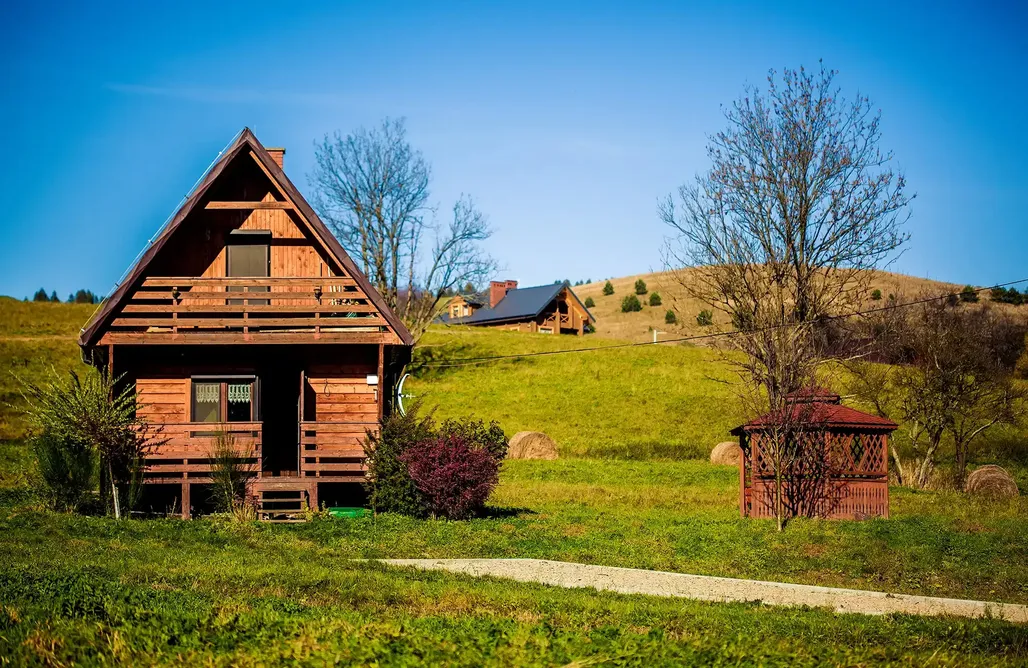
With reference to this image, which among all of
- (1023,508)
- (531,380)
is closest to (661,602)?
(1023,508)

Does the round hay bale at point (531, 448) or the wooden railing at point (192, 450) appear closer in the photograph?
the wooden railing at point (192, 450)

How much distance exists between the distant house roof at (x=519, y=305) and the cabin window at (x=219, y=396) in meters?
62.6

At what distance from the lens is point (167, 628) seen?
1059cm

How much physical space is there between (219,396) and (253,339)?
2068 mm

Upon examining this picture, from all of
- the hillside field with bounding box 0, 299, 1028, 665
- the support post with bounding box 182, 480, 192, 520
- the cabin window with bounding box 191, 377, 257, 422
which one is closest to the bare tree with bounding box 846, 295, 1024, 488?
the hillside field with bounding box 0, 299, 1028, 665

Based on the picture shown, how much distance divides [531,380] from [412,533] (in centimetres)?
4072

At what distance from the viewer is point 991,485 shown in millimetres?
32281

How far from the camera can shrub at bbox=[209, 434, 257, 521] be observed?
23953mm

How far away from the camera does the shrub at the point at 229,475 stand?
2395 centimetres

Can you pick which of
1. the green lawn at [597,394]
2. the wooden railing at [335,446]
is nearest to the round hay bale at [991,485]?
the green lawn at [597,394]

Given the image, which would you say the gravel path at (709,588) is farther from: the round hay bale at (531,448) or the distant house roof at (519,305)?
the distant house roof at (519,305)

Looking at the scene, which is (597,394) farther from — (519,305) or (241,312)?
(241,312)

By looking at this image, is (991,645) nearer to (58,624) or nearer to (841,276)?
(58,624)

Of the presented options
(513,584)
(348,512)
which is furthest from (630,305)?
(513,584)
